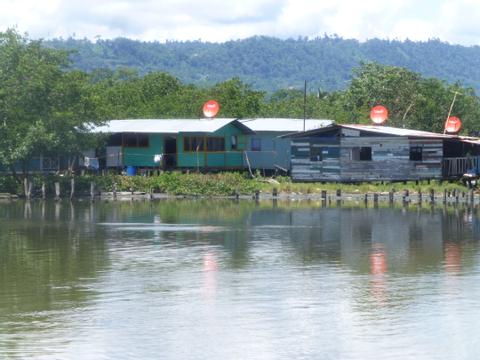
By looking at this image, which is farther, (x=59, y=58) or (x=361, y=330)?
(x=59, y=58)

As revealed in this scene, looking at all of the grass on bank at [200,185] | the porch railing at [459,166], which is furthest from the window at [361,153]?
the porch railing at [459,166]

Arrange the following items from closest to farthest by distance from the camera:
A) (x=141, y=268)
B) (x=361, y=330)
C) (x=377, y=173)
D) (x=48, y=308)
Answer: (x=361, y=330) → (x=48, y=308) → (x=141, y=268) → (x=377, y=173)

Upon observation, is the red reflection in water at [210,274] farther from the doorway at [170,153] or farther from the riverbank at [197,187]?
the doorway at [170,153]

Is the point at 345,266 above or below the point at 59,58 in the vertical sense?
below

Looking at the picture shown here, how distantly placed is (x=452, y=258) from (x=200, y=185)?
36.8 meters

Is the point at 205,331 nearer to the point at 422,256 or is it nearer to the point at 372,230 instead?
the point at 422,256

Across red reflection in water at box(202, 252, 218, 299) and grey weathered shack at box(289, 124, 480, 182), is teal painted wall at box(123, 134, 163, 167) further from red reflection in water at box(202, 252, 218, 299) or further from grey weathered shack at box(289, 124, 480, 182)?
red reflection in water at box(202, 252, 218, 299)

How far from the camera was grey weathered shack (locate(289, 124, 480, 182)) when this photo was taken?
3113 inches

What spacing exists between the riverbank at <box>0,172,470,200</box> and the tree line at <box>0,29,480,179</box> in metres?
2.12

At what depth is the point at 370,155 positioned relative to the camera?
79.7m

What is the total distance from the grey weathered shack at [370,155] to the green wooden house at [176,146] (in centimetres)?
496

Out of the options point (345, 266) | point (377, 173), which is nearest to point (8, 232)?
point (345, 266)

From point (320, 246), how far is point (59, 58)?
3440cm

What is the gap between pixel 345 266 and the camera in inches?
1618
